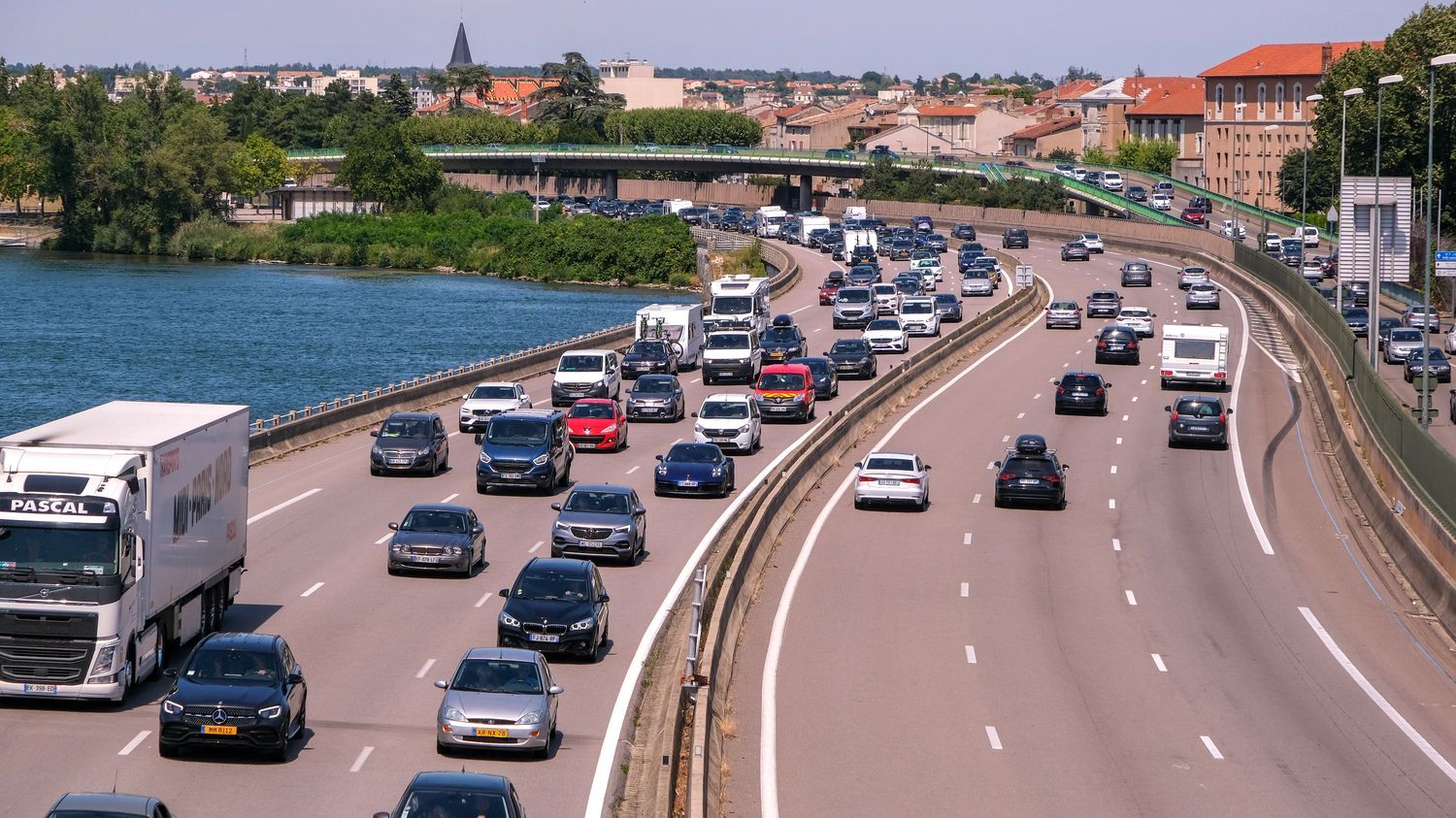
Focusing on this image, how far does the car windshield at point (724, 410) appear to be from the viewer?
45.9 meters

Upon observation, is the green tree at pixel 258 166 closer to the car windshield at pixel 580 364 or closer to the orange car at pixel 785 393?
the car windshield at pixel 580 364

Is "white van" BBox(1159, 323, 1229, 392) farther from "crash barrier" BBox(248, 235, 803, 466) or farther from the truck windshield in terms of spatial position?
the truck windshield

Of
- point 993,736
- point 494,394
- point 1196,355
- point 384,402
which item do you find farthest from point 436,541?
point 1196,355

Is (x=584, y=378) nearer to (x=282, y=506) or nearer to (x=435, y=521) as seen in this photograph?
(x=282, y=506)

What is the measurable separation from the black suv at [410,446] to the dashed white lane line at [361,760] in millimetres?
19721

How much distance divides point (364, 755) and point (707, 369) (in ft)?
125

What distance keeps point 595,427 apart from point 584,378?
6.89 metres

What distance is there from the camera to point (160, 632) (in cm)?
2414

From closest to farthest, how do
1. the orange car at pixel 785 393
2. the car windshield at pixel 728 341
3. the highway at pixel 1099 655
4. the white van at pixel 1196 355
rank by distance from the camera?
the highway at pixel 1099 655 < the orange car at pixel 785 393 < the car windshield at pixel 728 341 < the white van at pixel 1196 355

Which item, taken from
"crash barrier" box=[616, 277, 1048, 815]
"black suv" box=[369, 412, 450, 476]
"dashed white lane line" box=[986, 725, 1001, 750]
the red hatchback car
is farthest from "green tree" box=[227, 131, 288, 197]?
"dashed white lane line" box=[986, 725, 1001, 750]

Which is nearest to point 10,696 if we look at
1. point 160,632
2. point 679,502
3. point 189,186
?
point 160,632

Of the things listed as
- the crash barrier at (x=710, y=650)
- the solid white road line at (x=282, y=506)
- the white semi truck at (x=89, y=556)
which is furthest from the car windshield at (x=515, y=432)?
the white semi truck at (x=89, y=556)

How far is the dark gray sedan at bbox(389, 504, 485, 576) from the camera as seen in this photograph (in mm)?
30969

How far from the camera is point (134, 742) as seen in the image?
21.3 m
